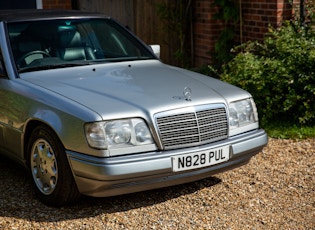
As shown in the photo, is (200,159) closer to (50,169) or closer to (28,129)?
(50,169)

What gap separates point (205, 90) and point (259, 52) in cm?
345

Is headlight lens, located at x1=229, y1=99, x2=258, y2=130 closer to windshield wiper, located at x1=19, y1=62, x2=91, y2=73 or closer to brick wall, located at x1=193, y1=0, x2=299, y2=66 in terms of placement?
windshield wiper, located at x1=19, y1=62, x2=91, y2=73

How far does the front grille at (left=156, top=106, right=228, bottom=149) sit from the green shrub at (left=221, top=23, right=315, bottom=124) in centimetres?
243

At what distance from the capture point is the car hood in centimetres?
516

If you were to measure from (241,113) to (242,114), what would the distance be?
0.05 feet

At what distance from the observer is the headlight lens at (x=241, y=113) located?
18.3 feet

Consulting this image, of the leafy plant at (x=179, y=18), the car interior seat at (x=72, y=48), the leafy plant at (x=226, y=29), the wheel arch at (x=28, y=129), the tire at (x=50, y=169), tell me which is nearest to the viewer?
the tire at (x=50, y=169)

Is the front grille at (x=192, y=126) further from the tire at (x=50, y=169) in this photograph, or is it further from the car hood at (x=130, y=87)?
the tire at (x=50, y=169)

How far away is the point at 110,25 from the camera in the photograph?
695 cm

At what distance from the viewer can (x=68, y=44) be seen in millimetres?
6363

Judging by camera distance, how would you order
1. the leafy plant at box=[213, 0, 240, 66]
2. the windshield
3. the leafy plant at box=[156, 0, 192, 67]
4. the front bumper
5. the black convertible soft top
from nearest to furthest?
the front bumper, the windshield, the black convertible soft top, the leafy plant at box=[213, 0, 240, 66], the leafy plant at box=[156, 0, 192, 67]

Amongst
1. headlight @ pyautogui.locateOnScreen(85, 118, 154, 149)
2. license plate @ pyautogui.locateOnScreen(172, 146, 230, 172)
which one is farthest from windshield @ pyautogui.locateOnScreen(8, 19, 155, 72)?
license plate @ pyautogui.locateOnScreen(172, 146, 230, 172)

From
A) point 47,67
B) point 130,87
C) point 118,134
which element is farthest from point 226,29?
point 118,134

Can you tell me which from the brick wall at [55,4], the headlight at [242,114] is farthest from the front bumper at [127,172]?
the brick wall at [55,4]
